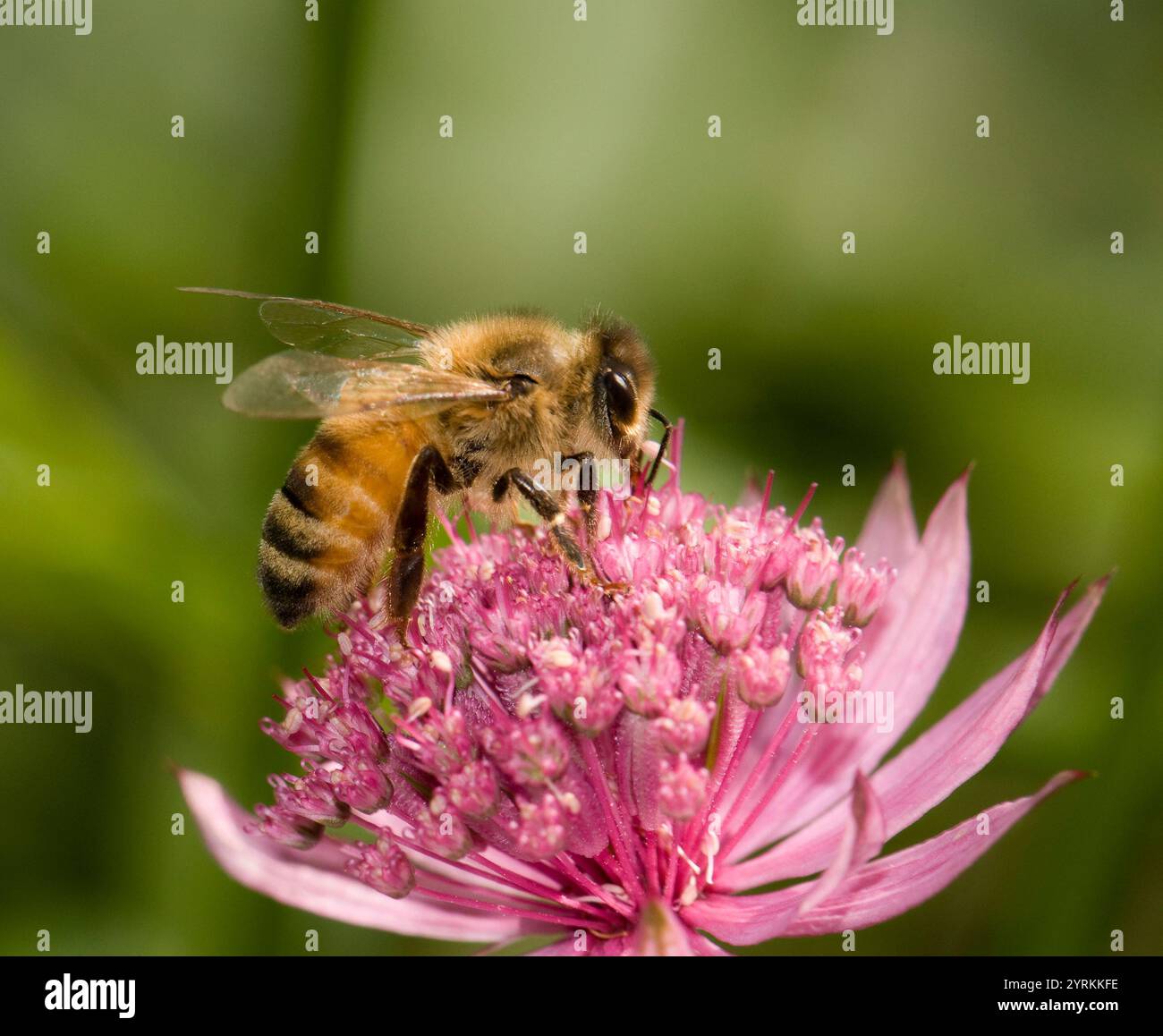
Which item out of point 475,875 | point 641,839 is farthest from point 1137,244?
point 475,875

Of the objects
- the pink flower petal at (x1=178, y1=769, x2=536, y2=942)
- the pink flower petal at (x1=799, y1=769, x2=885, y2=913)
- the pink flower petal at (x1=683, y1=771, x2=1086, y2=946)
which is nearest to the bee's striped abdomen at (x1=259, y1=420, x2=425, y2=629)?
the pink flower petal at (x1=178, y1=769, x2=536, y2=942)

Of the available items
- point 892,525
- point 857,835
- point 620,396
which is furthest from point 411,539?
point 892,525

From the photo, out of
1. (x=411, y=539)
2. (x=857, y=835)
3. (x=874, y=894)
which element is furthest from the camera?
(x=411, y=539)

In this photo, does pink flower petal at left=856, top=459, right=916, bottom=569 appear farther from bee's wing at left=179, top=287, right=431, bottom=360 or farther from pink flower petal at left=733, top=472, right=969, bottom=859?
bee's wing at left=179, top=287, right=431, bottom=360

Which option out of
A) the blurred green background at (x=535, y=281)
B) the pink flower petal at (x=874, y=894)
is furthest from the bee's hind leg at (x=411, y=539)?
the blurred green background at (x=535, y=281)

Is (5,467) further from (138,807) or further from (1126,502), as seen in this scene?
(1126,502)

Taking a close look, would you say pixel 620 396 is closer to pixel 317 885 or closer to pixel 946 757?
pixel 946 757
